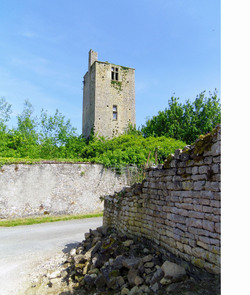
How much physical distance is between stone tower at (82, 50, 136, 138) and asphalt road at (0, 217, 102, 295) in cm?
1429

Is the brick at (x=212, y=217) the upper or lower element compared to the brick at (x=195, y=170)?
lower

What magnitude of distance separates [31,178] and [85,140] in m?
12.1

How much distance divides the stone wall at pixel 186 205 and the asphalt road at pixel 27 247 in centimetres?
280

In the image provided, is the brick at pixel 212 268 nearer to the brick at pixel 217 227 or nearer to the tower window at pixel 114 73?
the brick at pixel 217 227

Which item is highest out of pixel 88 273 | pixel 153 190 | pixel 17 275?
pixel 153 190

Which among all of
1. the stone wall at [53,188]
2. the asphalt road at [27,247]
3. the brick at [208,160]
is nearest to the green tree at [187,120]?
the stone wall at [53,188]

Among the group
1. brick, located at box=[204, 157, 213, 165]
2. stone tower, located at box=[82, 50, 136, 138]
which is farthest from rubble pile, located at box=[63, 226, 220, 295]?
stone tower, located at box=[82, 50, 136, 138]

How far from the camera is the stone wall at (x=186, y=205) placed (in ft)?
10.9

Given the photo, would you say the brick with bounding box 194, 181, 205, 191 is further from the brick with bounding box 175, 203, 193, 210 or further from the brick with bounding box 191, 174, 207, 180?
the brick with bounding box 175, 203, 193, 210

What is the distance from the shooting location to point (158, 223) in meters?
4.77

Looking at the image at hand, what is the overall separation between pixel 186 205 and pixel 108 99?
69.8ft

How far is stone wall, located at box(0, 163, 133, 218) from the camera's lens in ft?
39.8
